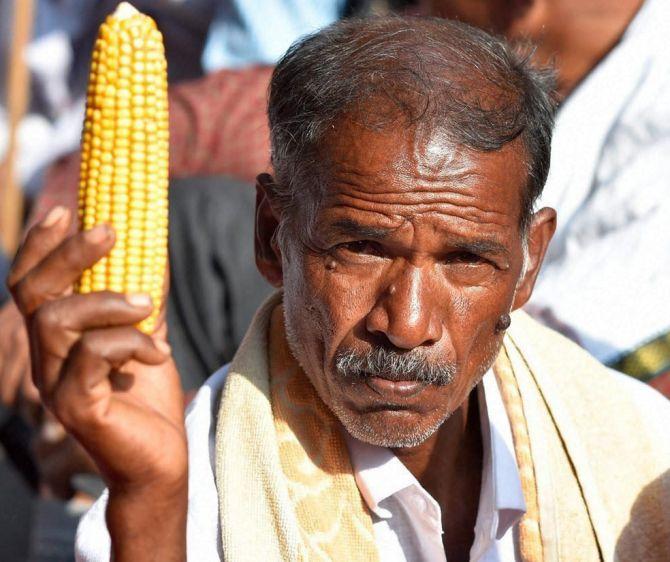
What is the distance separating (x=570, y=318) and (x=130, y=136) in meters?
2.19

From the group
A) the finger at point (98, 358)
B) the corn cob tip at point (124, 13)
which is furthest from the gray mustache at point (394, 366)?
the corn cob tip at point (124, 13)

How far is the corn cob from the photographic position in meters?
2.30

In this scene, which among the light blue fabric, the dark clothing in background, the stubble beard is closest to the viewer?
the stubble beard

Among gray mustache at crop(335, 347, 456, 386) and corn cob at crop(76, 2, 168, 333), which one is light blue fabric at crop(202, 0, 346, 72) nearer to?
gray mustache at crop(335, 347, 456, 386)

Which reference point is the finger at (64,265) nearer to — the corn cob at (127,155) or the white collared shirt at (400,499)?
the corn cob at (127,155)

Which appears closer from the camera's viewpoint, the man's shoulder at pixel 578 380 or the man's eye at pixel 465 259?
the man's eye at pixel 465 259

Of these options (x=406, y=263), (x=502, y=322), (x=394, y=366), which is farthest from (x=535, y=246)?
(x=394, y=366)

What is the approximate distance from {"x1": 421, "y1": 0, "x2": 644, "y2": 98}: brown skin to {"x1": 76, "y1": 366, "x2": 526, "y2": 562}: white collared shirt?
7.56 ft

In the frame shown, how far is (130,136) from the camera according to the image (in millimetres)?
2316

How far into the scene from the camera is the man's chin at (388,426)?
2.67 meters

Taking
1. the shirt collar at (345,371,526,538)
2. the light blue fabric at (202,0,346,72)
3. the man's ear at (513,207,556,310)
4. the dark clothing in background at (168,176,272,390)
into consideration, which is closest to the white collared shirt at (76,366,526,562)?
the shirt collar at (345,371,526,538)

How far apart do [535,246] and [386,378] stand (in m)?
0.64

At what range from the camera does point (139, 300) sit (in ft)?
7.03

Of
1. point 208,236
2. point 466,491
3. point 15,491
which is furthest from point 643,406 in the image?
point 15,491
